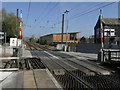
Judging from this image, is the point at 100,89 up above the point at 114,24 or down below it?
below

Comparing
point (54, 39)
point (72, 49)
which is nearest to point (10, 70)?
point (72, 49)

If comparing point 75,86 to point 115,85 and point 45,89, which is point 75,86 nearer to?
point 45,89

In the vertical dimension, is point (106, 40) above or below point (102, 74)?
above

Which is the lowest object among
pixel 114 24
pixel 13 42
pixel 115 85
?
pixel 115 85

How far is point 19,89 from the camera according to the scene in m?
4.42

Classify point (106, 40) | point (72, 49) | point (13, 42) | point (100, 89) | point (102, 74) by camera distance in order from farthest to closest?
point (106, 40)
point (72, 49)
point (13, 42)
point (102, 74)
point (100, 89)

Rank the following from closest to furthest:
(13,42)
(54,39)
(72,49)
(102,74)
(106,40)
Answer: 1. (102,74)
2. (13,42)
3. (72,49)
4. (106,40)
5. (54,39)

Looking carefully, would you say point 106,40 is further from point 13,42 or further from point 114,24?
point 13,42

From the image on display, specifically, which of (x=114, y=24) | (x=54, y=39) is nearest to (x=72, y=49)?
(x=114, y=24)

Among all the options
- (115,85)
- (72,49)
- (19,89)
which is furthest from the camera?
(72,49)

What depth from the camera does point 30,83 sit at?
5.02 m

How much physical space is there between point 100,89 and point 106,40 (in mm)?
28762

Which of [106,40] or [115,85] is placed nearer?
[115,85]

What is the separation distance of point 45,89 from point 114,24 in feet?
103
